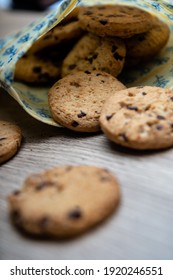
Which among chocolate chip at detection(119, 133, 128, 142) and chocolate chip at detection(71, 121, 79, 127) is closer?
chocolate chip at detection(119, 133, 128, 142)

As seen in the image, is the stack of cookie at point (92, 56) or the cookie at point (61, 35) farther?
the cookie at point (61, 35)

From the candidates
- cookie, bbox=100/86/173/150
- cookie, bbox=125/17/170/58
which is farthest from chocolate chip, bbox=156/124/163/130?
cookie, bbox=125/17/170/58

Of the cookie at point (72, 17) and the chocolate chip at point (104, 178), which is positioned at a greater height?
the cookie at point (72, 17)

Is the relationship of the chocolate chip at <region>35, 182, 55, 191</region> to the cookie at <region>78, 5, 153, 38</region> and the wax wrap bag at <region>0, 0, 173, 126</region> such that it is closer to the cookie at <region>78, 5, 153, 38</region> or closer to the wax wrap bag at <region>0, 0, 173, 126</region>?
the wax wrap bag at <region>0, 0, 173, 126</region>

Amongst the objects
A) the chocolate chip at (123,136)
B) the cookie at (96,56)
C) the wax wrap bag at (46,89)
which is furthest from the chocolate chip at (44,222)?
the cookie at (96,56)

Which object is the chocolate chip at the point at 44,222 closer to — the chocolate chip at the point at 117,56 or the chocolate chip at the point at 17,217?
the chocolate chip at the point at 17,217

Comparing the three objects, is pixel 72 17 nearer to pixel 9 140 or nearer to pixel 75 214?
pixel 9 140
